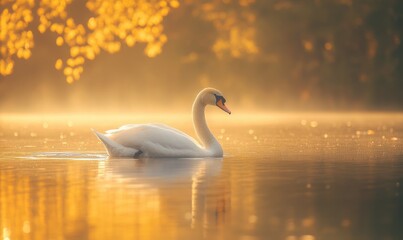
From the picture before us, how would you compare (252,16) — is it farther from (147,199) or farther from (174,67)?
(147,199)

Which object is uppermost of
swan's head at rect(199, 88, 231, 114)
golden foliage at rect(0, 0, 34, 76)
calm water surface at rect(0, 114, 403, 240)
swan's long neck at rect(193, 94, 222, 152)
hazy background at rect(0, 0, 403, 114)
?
hazy background at rect(0, 0, 403, 114)

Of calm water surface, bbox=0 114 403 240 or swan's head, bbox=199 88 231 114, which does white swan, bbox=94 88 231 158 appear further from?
swan's head, bbox=199 88 231 114

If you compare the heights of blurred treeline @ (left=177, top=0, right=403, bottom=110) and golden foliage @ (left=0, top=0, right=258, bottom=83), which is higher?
blurred treeline @ (left=177, top=0, right=403, bottom=110)

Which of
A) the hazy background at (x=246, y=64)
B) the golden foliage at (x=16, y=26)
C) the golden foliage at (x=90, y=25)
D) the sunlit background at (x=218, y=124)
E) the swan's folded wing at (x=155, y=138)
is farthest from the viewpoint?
the hazy background at (x=246, y=64)

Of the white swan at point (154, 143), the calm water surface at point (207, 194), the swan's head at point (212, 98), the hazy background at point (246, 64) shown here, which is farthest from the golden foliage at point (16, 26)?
the hazy background at point (246, 64)

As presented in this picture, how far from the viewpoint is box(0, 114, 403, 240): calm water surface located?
381 inches

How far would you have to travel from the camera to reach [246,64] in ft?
170

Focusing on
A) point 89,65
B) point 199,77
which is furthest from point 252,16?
point 89,65

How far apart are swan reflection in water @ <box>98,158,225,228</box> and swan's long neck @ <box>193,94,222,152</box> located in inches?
21.6

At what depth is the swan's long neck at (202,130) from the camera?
60.8 ft

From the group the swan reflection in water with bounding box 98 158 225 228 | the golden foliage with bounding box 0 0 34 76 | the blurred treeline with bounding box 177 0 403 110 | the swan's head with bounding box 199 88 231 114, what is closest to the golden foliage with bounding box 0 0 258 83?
the golden foliage with bounding box 0 0 34 76

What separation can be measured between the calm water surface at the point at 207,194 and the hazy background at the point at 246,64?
28.2m

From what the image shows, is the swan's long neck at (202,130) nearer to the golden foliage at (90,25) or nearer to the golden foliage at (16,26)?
the golden foliage at (90,25)

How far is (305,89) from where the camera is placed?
→ 50.6 meters
